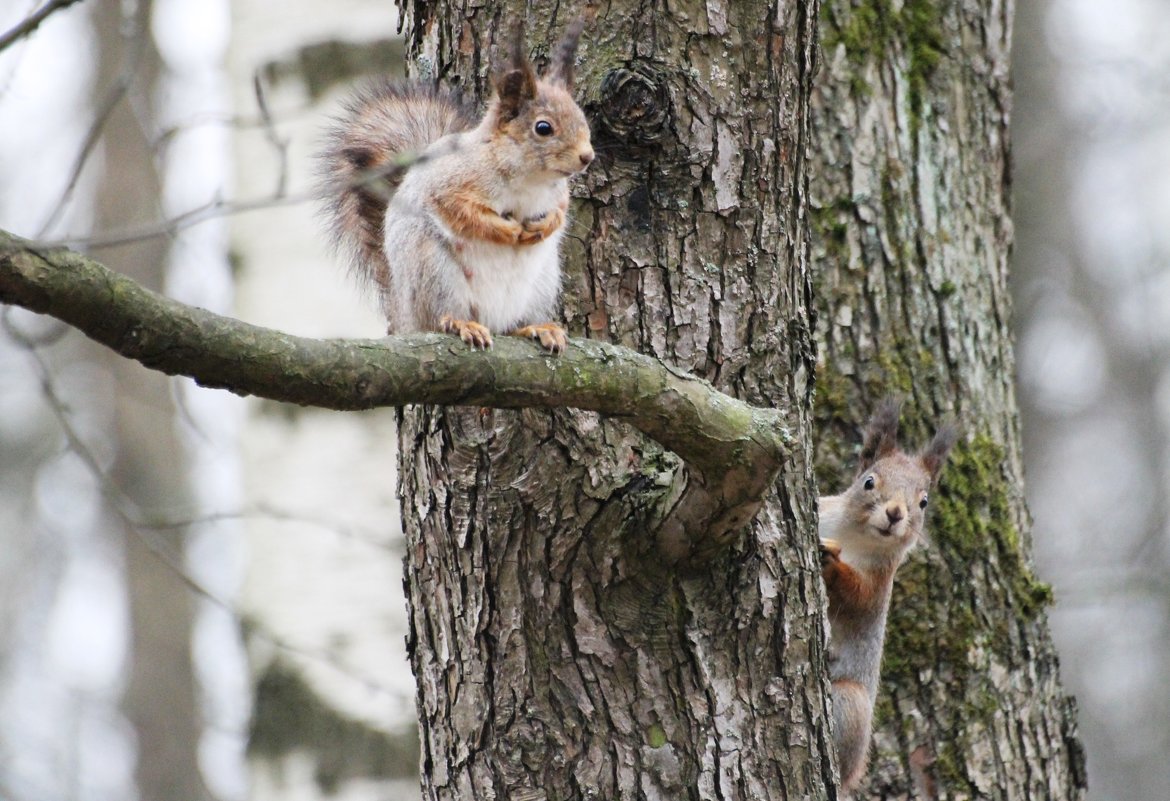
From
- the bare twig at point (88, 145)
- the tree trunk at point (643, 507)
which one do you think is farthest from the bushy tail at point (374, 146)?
the bare twig at point (88, 145)

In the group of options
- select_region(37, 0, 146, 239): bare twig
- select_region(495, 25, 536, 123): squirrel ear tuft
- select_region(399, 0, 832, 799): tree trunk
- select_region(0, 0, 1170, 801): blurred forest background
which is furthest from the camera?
select_region(0, 0, 1170, 801): blurred forest background

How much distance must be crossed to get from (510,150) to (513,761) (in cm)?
91

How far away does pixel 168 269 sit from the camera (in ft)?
22.5

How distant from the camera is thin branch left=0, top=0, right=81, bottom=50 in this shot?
1172 millimetres

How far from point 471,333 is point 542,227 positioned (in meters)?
0.35

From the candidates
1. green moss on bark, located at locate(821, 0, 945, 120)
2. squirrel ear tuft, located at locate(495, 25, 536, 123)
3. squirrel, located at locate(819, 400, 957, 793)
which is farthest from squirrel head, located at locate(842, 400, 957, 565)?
squirrel ear tuft, located at locate(495, 25, 536, 123)

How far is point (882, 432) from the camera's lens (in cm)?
266

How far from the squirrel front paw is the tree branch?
35cm

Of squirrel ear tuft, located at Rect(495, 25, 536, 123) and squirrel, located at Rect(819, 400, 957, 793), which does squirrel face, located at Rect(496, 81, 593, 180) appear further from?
squirrel, located at Rect(819, 400, 957, 793)

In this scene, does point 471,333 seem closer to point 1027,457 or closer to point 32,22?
point 32,22

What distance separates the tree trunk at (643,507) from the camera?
1.81 metres

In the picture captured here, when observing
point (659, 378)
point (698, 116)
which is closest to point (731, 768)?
point (659, 378)

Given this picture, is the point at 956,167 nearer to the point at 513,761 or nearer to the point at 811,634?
the point at 811,634

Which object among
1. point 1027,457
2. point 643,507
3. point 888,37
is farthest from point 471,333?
point 1027,457
